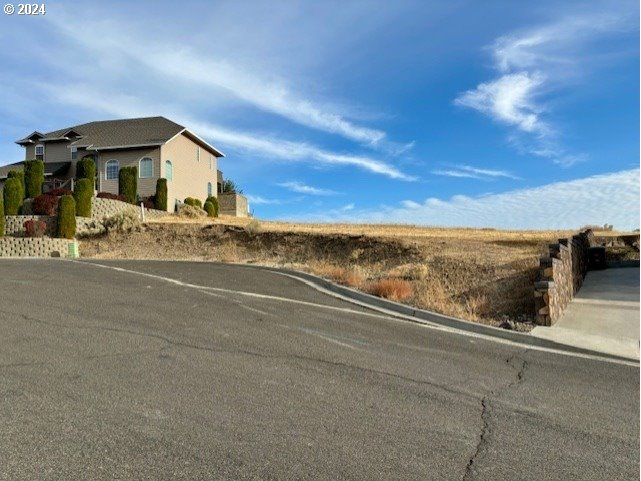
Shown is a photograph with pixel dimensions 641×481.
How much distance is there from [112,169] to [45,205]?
946 cm

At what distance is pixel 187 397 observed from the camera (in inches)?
201

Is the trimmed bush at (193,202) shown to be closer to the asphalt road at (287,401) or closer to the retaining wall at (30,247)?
the retaining wall at (30,247)

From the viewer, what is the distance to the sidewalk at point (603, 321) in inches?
350

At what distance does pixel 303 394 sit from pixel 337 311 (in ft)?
16.6

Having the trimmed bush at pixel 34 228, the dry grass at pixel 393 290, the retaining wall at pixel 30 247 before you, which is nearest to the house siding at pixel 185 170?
the trimmed bush at pixel 34 228

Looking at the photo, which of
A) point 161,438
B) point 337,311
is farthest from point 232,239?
point 161,438

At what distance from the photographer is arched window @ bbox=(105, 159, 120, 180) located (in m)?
38.6

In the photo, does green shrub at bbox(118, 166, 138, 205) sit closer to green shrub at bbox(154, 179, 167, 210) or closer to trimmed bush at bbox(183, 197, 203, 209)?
green shrub at bbox(154, 179, 167, 210)

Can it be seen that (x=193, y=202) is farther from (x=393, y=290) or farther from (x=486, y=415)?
(x=486, y=415)

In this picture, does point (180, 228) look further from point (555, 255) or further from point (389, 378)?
point (389, 378)

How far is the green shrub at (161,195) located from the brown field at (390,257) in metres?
6.98

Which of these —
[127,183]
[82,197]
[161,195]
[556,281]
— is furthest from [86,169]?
[556,281]

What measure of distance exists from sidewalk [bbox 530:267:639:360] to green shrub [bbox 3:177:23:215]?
1150 inches

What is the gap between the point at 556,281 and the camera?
10867mm
